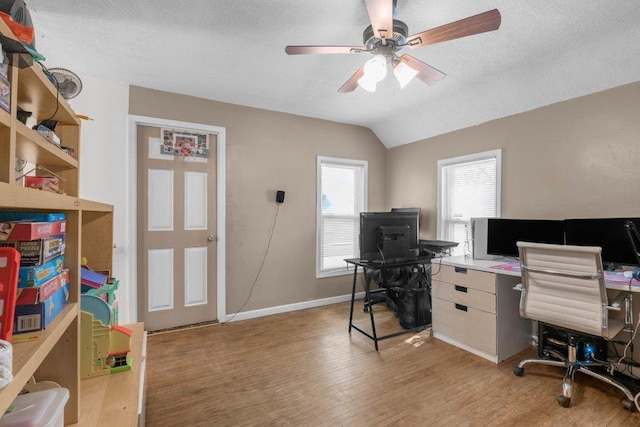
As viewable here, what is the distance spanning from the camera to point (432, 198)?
408 centimetres

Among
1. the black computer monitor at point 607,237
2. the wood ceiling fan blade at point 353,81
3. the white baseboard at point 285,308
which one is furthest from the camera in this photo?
the white baseboard at point 285,308

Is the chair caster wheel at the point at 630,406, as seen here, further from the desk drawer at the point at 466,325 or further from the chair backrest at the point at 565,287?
the desk drawer at the point at 466,325

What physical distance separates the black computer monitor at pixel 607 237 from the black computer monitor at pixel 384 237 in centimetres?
136

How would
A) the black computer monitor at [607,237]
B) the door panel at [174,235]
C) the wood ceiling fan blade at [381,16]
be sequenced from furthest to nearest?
the door panel at [174,235] < the black computer monitor at [607,237] < the wood ceiling fan blade at [381,16]

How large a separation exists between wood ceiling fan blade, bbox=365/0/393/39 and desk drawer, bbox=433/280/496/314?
221 centimetres

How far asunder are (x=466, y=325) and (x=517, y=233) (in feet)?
3.29

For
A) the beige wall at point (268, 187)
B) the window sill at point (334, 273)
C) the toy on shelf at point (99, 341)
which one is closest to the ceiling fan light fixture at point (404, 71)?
the beige wall at point (268, 187)

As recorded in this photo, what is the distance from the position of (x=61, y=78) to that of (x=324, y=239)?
3203mm

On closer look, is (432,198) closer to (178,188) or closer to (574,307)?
(574,307)

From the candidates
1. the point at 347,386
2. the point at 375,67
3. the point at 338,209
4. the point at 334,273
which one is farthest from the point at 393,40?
the point at 334,273

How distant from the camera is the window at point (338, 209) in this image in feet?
13.6

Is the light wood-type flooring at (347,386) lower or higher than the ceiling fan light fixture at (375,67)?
lower

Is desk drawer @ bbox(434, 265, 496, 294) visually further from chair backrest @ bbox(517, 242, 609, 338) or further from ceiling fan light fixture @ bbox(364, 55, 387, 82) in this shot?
ceiling fan light fixture @ bbox(364, 55, 387, 82)

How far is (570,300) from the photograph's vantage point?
6.95 feet
